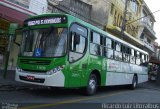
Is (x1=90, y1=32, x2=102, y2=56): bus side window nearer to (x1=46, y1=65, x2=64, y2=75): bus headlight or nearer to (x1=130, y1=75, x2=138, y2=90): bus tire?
(x1=46, y1=65, x2=64, y2=75): bus headlight

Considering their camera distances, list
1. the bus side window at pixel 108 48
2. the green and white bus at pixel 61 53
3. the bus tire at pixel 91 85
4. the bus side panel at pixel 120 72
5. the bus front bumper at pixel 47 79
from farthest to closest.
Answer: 1. the bus side panel at pixel 120 72
2. the bus side window at pixel 108 48
3. the bus tire at pixel 91 85
4. the green and white bus at pixel 61 53
5. the bus front bumper at pixel 47 79

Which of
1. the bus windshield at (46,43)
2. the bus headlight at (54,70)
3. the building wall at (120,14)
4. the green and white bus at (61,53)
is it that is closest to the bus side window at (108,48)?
the green and white bus at (61,53)

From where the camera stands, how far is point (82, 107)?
33.2 feet

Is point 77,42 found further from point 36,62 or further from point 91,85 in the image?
point 91,85

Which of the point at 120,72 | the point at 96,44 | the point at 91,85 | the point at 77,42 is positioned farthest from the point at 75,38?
the point at 120,72

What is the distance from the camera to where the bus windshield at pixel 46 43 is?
38.2 ft

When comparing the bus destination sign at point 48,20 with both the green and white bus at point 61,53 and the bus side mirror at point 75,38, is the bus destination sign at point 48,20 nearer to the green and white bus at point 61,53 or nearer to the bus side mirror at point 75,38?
the green and white bus at point 61,53

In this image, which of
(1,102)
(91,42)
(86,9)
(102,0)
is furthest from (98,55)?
(102,0)

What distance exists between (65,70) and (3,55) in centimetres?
833

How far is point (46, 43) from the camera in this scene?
11.8 metres

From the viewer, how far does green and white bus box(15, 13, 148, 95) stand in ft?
37.9

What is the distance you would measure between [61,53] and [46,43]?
2.33ft

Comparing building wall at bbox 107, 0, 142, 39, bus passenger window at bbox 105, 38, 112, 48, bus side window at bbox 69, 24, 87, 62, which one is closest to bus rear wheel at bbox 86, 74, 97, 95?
bus side window at bbox 69, 24, 87, 62

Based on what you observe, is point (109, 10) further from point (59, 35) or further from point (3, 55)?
point (59, 35)
